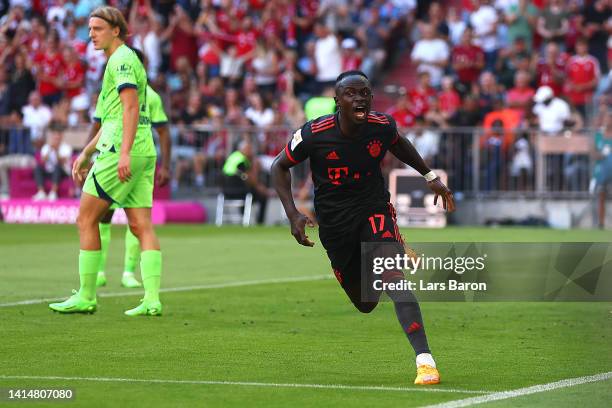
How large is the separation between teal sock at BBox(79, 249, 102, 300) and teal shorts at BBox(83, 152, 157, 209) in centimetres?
47

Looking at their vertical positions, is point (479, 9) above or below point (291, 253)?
above

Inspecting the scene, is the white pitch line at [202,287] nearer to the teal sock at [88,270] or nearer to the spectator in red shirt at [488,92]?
the teal sock at [88,270]

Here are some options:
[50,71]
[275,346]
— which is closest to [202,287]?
[275,346]

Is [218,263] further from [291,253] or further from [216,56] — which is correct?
[216,56]

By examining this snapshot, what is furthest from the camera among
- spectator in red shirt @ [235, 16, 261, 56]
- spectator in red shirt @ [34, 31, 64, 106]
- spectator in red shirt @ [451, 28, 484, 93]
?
spectator in red shirt @ [34, 31, 64, 106]

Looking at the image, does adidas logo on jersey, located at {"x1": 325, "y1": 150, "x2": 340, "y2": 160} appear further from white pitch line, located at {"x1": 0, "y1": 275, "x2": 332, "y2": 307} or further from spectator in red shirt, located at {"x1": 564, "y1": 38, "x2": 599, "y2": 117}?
spectator in red shirt, located at {"x1": 564, "y1": 38, "x2": 599, "y2": 117}

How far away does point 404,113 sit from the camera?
27.1 metres

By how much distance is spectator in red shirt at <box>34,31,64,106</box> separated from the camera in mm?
30938

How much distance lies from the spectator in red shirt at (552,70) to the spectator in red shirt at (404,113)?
255 centimetres

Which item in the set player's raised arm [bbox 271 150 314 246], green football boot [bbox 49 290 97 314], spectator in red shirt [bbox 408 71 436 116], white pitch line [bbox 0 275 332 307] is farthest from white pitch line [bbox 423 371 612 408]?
spectator in red shirt [bbox 408 71 436 116]

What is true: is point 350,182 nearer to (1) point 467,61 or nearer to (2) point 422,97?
(2) point 422,97

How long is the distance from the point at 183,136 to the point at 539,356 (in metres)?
20.0

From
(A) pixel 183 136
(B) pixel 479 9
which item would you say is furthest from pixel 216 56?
(B) pixel 479 9

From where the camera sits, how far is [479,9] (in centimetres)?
2758
